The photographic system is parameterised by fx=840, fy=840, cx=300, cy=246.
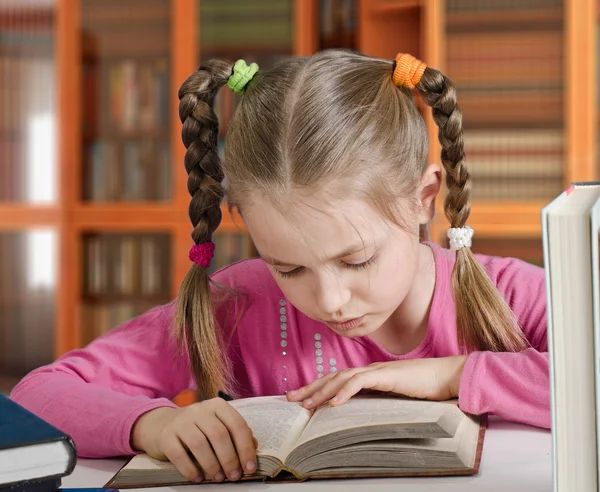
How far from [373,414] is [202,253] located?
1.21 ft

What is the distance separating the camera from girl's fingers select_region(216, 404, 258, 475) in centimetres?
74

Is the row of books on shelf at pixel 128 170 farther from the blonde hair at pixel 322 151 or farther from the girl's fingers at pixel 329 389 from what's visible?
the girl's fingers at pixel 329 389

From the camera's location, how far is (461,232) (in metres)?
1.04

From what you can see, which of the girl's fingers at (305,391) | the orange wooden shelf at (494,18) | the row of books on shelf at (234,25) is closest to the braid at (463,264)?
the girl's fingers at (305,391)

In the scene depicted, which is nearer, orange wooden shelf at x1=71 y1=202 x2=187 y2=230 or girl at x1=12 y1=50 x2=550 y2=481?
girl at x1=12 y1=50 x2=550 y2=481

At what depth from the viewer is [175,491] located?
0.72 metres

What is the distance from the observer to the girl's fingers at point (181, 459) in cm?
74

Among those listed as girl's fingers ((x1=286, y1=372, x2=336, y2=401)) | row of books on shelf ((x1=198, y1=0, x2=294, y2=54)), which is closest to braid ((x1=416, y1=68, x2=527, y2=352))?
girl's fingers ((x1=286, y1=372, x2=336, y2=401))

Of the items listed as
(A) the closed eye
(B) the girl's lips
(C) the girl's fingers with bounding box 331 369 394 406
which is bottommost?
(C) the girl's fingers with bounding box 331 369 394 406

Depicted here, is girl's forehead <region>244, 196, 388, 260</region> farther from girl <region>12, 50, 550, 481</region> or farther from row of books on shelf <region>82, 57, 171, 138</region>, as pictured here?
row of books on shelf <region>82, 57, 171, 138</region>

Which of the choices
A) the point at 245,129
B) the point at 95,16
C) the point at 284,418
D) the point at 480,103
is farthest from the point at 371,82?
the point at 95,16

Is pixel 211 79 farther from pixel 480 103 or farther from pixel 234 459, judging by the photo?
pixel 480 103

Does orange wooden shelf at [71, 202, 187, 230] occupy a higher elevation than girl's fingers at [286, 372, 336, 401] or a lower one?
higher

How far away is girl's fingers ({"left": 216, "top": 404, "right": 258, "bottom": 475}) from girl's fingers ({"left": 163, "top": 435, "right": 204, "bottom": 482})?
0.13 ft
